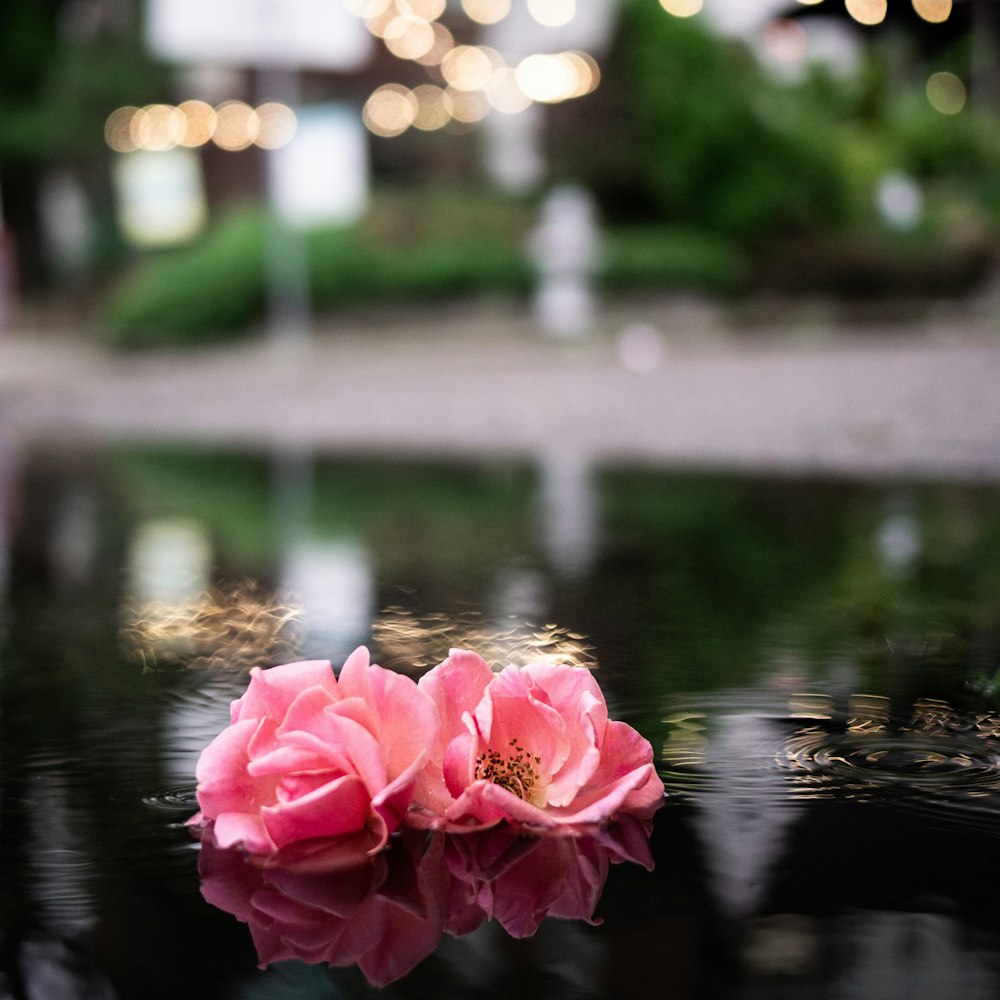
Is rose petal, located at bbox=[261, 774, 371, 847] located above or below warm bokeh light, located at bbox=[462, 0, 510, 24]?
below

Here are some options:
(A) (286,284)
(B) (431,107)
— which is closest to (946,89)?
(B) (431,107)

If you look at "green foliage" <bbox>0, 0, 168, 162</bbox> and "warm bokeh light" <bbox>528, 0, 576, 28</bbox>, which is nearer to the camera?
"warm bokeh light" <bbox>528, 0, 576, 28</bbox>

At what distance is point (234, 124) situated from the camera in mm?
31922

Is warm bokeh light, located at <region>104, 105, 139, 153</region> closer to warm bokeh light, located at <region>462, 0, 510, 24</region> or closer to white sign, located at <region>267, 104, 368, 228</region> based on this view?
white sign, located at <region>267, 104, 368, 228</region>

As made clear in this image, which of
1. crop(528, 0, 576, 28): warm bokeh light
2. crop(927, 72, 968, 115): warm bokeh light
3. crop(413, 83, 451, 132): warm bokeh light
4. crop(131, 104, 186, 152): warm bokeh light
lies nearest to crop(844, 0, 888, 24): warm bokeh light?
crop(528, 0, 576, 28): warm bokeh light

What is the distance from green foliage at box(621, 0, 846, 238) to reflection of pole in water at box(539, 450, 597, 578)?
15414mm

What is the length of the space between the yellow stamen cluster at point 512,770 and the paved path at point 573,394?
589cm

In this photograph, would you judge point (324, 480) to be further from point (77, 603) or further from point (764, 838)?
point (764, 838)

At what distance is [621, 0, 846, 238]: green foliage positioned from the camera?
81.7 ft

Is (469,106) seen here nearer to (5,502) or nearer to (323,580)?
(5,502)

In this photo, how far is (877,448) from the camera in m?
9.38

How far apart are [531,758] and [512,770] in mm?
33

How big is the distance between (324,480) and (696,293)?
15281mm

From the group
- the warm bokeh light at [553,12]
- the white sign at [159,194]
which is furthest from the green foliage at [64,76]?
the warm bokeh light at [553,12]
